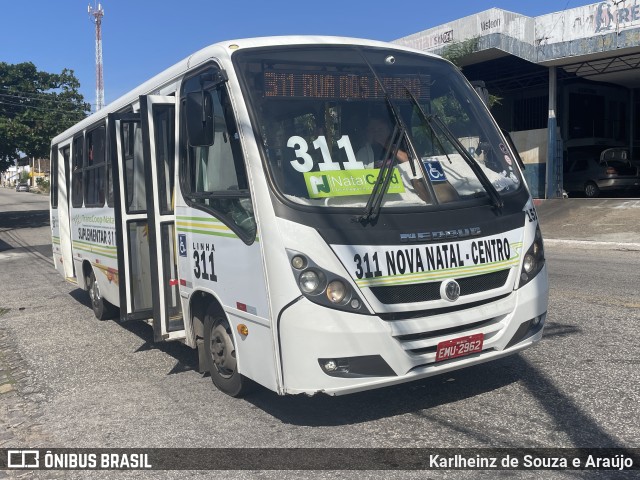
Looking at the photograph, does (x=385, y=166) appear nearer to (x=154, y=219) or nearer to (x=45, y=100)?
(x=154, y=219)

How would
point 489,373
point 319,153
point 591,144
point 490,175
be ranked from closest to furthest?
point 319,153 < point 490,175 < point 489,373 < point 591,144

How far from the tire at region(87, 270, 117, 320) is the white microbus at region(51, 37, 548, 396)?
3241 mm

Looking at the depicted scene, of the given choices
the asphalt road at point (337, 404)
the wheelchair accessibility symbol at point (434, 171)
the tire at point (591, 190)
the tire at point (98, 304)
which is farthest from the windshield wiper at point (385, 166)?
the tire at point (591, 190)

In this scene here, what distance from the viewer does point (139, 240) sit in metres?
6.64

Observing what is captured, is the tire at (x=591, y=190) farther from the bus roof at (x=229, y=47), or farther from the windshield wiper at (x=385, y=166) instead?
the windshield wiper at (x=385, y=166)

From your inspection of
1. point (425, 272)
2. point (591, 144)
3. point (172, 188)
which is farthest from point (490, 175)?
point (591, 144)

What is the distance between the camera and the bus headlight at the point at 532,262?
475cm

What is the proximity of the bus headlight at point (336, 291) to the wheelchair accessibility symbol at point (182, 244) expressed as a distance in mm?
1893

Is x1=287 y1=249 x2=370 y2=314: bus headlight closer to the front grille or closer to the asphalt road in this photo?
the front grille

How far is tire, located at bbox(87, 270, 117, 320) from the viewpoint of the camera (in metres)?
8.73

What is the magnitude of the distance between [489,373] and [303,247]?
7.52 feet

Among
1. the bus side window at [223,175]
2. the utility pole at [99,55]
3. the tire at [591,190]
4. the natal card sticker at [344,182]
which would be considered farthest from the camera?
the utility pole at [99,55]

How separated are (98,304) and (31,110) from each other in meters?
28.9

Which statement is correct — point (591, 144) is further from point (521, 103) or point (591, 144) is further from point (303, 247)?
point (303, 247)
